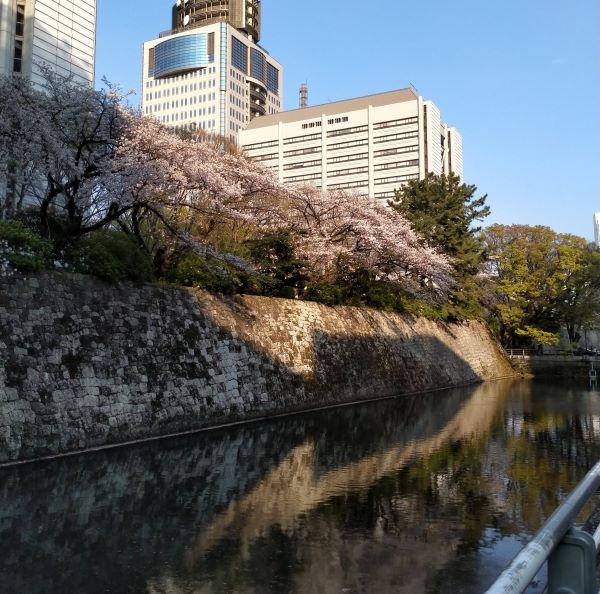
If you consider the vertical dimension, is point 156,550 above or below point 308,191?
below

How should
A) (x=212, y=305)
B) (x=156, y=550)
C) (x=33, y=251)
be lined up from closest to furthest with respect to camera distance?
(x=156, y=550)
(x=33, y=251)
(x=212, y=305)

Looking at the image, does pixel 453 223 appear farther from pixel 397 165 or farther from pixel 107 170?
pixel 397 165

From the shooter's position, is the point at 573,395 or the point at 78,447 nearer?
the point at 78,447

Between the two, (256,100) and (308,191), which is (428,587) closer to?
(308,191)

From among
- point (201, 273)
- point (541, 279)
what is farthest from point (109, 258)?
point (541, 279)

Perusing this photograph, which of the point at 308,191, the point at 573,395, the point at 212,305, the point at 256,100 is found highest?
the point at 256,100

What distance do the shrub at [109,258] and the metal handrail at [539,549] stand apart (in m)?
11.6

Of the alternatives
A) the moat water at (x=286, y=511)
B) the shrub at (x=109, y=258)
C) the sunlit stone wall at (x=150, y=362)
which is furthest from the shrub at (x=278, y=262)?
the moat water at (x=286, y=511)

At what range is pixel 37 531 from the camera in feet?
19.2

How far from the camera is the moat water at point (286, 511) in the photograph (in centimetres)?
469

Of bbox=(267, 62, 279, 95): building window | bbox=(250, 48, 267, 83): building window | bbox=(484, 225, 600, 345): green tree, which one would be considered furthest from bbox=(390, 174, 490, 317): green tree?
bbox=(267, 62, 279, 95): building window

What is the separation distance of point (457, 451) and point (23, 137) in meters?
11.9

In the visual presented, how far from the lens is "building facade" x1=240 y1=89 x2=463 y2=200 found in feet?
307

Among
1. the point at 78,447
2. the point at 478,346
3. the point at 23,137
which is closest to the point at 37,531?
the point at 78,447
